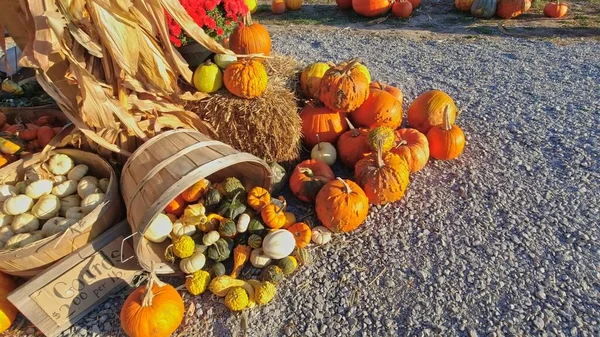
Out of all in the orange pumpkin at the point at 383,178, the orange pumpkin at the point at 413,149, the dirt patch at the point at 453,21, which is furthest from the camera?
the dirt patch at the point at 453,21

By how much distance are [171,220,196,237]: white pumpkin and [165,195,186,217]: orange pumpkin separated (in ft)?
0.59

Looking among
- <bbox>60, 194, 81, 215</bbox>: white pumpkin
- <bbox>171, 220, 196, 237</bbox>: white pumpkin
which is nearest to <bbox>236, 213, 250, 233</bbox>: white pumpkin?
<bbox>171, 220, 196, 237</bbox>: white pumpkin

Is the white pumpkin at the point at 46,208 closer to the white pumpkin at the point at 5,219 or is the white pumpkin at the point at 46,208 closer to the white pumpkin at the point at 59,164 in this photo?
the white pumpkin at the point at 5,219

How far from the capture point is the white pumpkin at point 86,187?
302 centimetres

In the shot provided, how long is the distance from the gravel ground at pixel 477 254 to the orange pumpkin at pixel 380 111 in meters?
0.59

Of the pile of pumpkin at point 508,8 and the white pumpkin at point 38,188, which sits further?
the pile of pumpkin at point 508,8

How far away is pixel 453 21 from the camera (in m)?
7.82

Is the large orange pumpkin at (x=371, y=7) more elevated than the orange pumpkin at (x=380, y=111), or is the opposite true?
the large orange pumpkin at (x=371, y=7)

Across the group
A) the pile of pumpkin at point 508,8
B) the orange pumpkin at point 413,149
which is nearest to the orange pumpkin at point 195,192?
the orange pumpkin at point 413,149

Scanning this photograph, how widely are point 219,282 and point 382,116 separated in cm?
214

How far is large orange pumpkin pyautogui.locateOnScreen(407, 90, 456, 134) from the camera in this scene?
4.00 m

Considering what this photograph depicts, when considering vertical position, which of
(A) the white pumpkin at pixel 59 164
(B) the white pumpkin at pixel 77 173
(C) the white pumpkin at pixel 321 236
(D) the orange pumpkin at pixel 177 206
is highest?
(A) the white pumpkin at pixel 59 164

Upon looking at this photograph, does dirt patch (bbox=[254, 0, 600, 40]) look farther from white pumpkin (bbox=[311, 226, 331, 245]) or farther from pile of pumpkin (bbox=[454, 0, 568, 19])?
white pumpkin (bbox=[311, 226, 331, 245])

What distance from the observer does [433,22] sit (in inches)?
308
